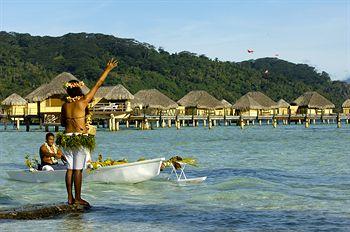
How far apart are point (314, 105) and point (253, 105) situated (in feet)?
37.6

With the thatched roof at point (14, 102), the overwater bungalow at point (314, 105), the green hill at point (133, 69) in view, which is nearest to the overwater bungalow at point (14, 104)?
the thatched roof at point (14, 102)

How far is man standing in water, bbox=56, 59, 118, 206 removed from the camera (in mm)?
9977

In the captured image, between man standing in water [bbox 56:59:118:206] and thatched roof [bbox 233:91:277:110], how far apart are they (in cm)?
6552

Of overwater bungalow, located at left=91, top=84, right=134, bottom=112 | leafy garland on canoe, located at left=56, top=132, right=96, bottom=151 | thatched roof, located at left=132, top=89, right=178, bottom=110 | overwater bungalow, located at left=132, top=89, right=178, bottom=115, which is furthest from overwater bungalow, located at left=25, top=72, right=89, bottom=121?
leafy garland on canoe, located at left=56, top=132, right=96, bottom=151

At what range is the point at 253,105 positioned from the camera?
75562mm

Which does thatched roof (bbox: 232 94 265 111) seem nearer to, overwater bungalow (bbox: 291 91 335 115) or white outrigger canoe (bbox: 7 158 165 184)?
overwater bungalow (bbox: 291 91 335 115)

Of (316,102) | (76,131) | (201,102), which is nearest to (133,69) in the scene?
(316,102)

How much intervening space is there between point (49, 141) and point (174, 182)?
10.7 feet

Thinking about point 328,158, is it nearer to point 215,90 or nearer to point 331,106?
point 331,106

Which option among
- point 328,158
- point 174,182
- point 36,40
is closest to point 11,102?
point 328,158

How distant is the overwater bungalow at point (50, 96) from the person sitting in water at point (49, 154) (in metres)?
40.1

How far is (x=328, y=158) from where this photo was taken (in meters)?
24.4

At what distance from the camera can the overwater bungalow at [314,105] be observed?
270ft

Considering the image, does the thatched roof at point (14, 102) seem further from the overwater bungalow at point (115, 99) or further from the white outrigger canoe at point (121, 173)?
the white outrigger canoe at point (121, 173)
